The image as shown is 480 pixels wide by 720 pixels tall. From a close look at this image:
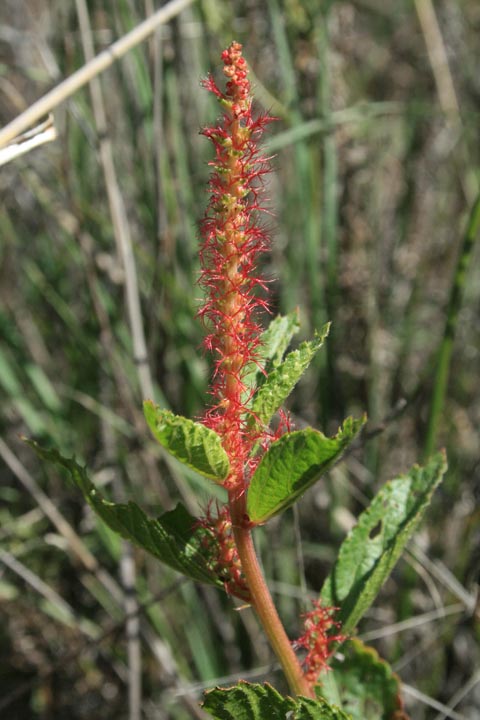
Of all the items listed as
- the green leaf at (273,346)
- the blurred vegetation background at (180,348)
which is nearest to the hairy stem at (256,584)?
the green leaf at (273,346)

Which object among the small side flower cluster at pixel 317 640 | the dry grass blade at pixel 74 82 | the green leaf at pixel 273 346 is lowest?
the small side flower cluster at pixel 317 640

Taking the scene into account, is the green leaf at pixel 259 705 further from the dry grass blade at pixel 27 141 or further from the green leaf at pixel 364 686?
the dry grass blade at pixel 27 141

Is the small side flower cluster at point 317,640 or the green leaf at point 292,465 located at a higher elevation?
the green leaf at point 292,465

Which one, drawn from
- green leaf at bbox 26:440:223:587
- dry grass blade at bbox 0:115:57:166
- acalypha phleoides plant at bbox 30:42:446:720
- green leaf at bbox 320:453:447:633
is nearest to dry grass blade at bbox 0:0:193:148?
dry grass blade at bbox 0:115:57:166

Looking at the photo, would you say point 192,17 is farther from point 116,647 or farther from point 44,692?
point 44,692

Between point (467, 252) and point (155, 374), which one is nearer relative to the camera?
point (467, 252)

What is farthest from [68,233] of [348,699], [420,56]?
[420,56]

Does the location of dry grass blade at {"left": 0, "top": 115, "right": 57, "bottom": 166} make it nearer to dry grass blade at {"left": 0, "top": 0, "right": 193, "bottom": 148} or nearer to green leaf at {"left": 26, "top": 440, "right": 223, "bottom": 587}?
dry grass blade at {"left": 0, "top": 0, "right": 193, "bottom": 148}
